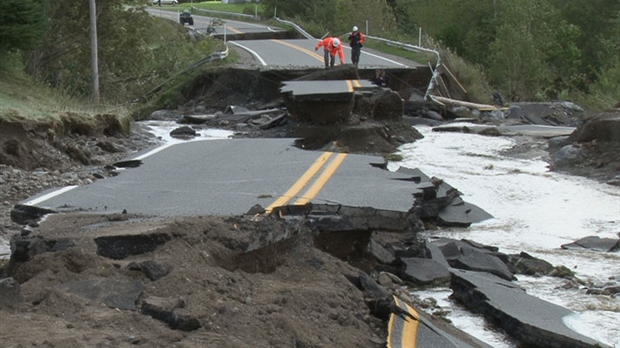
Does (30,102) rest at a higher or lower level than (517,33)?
higher

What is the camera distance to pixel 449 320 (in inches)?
291

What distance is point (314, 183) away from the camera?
399 inches

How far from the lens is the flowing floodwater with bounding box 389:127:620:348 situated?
7.87 meters

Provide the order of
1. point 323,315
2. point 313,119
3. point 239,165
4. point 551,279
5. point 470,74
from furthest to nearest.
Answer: point 470,74 → point 313,119 → point 239,165 → point 551,279 → point 323,315

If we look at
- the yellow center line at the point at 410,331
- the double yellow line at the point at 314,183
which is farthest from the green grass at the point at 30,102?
the yellow center line at the point at 410,331

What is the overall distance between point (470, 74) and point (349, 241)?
25256mm

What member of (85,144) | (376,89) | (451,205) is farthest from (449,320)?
(376,89)

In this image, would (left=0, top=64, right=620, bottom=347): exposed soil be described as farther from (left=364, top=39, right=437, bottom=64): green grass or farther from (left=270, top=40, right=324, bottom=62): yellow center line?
(left=270, top=40, right=324, bottom=62): yellow center line

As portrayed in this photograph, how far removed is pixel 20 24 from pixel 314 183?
43.3 ft

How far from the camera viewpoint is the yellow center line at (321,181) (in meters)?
8.88

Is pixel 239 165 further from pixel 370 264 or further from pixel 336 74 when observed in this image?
pixel 336 74

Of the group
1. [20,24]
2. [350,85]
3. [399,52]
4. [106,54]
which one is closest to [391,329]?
[350,85]

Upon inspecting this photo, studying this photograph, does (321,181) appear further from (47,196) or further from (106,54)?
(106,54)

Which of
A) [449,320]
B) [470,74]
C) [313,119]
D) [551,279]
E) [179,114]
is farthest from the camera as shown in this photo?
[470,74]
